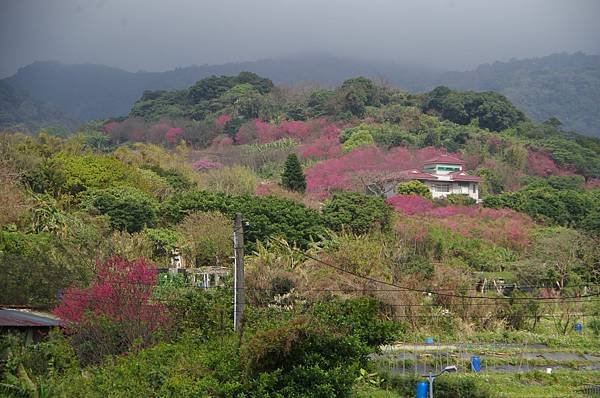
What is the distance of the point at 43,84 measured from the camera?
172250mm

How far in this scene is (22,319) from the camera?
18375 mm

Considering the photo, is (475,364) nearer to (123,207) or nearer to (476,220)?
(123,207)

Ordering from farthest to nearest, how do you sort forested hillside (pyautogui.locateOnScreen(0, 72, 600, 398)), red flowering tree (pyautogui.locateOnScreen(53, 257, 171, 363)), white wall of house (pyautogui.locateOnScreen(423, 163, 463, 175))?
1. white wall of house (pyautogui.locateOnScreen(423, 163, 463, 175))
2. red flowering tree (pyautogui.locateOnScreen(53, 257, 171, 363))
3. forested hillside (pyautogui.locateOnScreen(0, 72, 600, 398))

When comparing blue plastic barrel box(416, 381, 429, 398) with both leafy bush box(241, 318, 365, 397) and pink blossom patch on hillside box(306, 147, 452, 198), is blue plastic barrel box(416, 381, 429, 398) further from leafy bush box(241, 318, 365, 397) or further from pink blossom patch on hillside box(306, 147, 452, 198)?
pink blossom patch on hillside box(306, 147, 452, 198)

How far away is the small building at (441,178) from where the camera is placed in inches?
1865

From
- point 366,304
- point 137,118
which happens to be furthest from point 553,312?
point 137,118

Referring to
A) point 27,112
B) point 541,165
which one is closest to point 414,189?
point 541,165

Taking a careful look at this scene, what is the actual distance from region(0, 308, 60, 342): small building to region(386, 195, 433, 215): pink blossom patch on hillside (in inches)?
963

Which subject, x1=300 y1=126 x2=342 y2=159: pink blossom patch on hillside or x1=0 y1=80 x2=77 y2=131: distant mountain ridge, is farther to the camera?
x1=0 y1=80 x2=77 y2=131: distant mountain ridge

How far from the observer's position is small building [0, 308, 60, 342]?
17.8 metres

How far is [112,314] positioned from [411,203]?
25479 mm

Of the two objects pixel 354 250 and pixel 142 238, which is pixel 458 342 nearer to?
pixel 354 250

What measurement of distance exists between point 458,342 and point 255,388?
13.4 m

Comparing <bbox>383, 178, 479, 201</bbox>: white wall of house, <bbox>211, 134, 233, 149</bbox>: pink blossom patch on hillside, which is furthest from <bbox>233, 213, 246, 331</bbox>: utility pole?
<bbox>211, 134, 233, 149</bbox>: pink blossom patch on hillside
